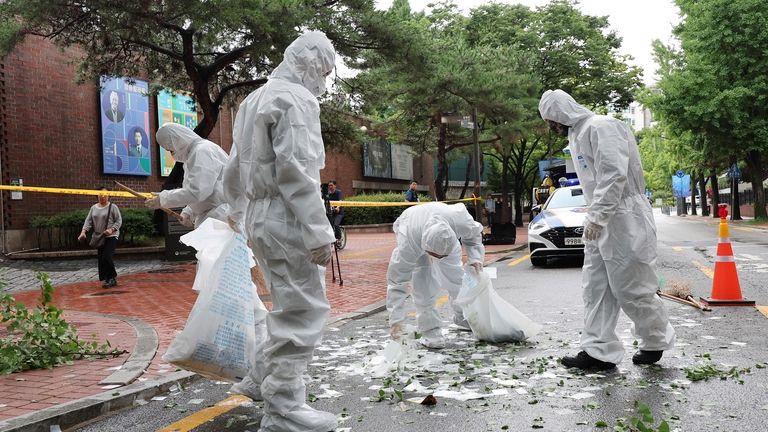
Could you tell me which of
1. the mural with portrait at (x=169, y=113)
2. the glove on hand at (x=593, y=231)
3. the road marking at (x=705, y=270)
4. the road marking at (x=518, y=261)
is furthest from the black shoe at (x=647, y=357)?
the mural with portrait at (x=169, y=113)

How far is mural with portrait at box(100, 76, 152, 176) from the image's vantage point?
18.8m

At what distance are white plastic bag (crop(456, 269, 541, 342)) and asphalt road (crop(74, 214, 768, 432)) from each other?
0.10 m

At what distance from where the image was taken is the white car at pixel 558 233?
11953 millimetres

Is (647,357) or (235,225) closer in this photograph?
(235,225)

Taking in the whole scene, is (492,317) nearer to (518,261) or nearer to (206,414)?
(206,414)

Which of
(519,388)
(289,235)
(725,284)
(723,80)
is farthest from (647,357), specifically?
(723,80)

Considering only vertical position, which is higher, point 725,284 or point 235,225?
point 235,225

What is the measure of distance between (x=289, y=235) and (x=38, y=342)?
10.7 ft

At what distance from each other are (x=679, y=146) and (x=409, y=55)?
88.0 feet

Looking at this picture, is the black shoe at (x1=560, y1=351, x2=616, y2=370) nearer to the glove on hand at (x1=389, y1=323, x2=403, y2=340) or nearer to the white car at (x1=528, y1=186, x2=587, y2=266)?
the glove on hand at (x1=389, y1=323, x2=403, y2=340)

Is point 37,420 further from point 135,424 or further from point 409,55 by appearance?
point 409,55

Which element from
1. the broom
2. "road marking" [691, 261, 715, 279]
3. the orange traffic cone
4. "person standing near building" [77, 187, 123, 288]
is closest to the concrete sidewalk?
"person standing near building" [77, 187, 123, 288]

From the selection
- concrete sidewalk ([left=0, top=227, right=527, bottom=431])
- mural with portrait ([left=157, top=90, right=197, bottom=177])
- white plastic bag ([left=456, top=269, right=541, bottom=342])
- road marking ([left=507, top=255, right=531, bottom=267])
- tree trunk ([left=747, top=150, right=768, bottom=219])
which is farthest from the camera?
tree trunk ([left=747, top=150, right=768, bottom=219])

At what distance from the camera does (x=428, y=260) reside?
225 inches
